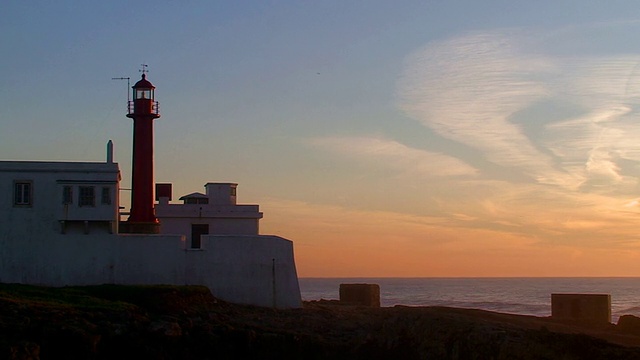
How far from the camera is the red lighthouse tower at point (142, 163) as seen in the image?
35656 mm

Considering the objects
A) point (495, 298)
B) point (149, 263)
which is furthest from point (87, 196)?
point (495, 298)

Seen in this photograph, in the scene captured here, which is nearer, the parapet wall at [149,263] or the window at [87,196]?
the parapet wall at [149,263]

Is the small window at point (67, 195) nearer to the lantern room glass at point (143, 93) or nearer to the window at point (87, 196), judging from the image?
the window at point (87, 196)

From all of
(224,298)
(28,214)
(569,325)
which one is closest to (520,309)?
(569,325)

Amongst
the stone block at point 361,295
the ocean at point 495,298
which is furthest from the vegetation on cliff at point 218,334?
the ocean at point 495,298

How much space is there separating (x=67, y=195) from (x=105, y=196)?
4.27 ft

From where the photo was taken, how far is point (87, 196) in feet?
110

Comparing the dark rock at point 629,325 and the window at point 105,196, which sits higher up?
the window at point 105,196

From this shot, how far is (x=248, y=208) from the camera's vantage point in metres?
39.0

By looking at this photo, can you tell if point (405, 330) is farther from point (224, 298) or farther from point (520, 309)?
point (520, 309)

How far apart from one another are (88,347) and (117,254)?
9.00m

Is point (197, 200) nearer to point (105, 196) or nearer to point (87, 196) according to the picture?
point (105, 196)

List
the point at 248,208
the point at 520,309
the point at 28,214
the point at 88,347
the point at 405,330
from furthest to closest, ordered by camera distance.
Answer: the point at 520,309
the point at 248,208
the point at 28,214
the point at 405,330
the point at 88,347

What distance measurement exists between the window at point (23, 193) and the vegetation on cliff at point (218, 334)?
364cm
